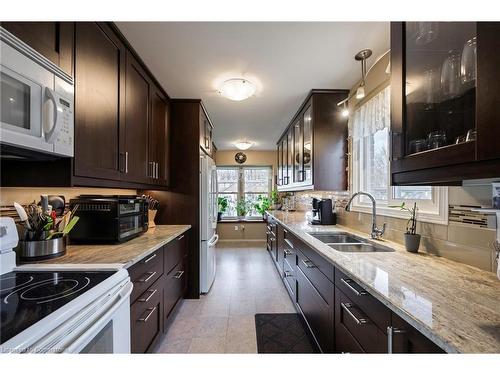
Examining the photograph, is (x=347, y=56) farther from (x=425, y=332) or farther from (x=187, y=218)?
(x=187, y=218)

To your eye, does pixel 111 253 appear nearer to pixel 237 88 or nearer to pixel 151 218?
pixel 151 218

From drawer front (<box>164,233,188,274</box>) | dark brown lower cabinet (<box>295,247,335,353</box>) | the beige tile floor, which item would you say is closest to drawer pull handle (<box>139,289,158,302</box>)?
drawer front (<box>164,233,188,274</box>)

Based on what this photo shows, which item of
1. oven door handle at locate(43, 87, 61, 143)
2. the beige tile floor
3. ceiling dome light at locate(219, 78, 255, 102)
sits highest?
ceiling dome light at locate(219, 78, 255, 102)

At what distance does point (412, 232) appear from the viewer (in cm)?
160

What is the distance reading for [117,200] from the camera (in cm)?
177

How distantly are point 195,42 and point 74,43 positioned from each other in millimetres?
839

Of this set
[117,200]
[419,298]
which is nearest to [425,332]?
[419,298]

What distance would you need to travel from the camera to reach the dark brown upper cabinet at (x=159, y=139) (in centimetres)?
243

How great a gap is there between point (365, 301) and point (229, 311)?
6.17 ft

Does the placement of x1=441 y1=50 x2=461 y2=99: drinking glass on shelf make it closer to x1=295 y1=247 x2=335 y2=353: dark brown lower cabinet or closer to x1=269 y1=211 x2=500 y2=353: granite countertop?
x1=269 y1=211 x2=500 y2=353: granite countertop

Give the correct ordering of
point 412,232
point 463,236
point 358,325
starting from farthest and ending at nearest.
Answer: point 412,232 < point 463,236 < point 358,325

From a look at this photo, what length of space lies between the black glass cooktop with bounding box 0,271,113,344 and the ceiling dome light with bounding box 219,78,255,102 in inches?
77.1

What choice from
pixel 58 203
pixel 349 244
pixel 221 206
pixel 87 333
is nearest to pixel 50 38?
pixel 58 203

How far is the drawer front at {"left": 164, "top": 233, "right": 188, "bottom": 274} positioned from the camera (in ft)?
6.97
